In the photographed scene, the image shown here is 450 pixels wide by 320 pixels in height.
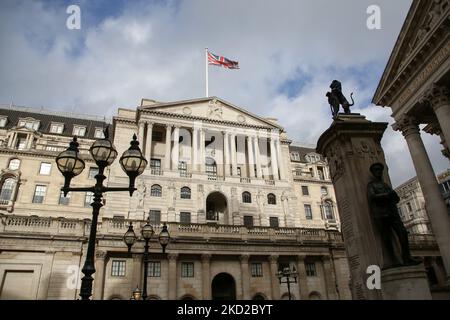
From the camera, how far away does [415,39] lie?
20688mm

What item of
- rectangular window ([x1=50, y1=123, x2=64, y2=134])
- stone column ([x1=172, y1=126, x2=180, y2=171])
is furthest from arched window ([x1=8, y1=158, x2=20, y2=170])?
stone column ([x1=172, y1=126, x2=180, y2=171])

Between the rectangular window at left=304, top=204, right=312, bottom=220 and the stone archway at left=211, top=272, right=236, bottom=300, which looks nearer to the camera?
the stone archway at left=211, top=272, right=236, bottom=300

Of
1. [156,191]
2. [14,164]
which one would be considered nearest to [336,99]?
[156,191]

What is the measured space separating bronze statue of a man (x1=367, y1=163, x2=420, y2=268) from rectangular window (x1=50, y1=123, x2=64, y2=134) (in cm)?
5481

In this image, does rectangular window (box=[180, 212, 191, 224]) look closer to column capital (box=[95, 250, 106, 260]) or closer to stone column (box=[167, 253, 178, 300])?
stone column (box=[167, 253, 178, 300])

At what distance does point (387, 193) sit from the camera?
8602 millimetres

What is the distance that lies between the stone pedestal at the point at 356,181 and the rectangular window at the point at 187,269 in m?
23.0

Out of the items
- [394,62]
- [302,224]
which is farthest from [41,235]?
[302,224]

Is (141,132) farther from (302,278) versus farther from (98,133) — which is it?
(302,278)

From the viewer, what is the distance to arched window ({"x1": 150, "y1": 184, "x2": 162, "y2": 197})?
38.2m

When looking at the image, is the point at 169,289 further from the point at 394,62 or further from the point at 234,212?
the point at 394,62

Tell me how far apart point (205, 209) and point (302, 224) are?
17544mm

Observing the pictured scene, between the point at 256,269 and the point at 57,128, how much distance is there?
41.4 m

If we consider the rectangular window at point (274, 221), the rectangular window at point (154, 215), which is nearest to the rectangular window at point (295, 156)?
the rectangular window at point (274, 221)
